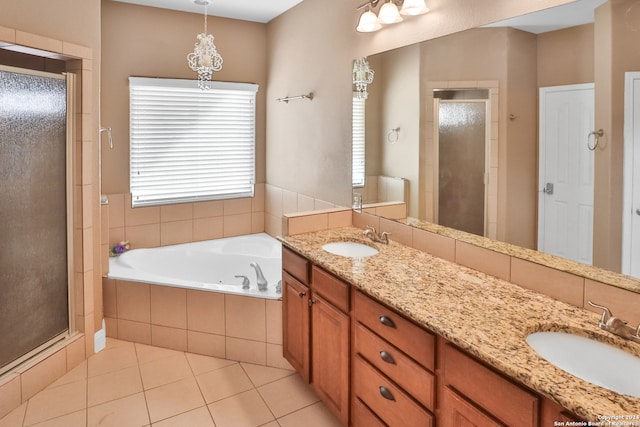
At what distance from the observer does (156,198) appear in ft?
12.5

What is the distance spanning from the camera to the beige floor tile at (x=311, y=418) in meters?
2.22

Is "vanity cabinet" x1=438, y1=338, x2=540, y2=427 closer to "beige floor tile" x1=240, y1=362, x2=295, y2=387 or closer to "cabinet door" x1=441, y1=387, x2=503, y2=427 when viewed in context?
"cabinet door" x1=441, y1=387, x2=503, y2=427

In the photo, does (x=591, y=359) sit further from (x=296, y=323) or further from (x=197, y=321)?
(x=197, y=321)

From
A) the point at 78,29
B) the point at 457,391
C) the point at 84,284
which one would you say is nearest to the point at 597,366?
the point at 457,391

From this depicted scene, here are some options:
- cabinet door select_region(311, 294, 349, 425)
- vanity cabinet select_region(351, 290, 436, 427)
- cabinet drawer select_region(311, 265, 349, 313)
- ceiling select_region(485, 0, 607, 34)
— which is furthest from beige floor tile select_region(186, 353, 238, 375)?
ceiling select_region(485, 0, 607, 34)

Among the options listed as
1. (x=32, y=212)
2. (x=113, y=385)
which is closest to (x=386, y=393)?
(x=113, y=385)

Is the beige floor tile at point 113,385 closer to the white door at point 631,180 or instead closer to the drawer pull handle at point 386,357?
the drawer pull handle at point 386,357

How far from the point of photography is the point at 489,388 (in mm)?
1223

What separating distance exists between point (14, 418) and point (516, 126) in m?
2.83

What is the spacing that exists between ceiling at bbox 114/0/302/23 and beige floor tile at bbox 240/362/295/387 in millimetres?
2772

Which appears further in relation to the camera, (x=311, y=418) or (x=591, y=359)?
(x=311, y=418)

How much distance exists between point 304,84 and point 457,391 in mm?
2725

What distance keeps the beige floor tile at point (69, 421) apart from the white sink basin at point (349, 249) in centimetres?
154

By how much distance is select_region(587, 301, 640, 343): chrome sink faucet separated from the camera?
1.25 m
